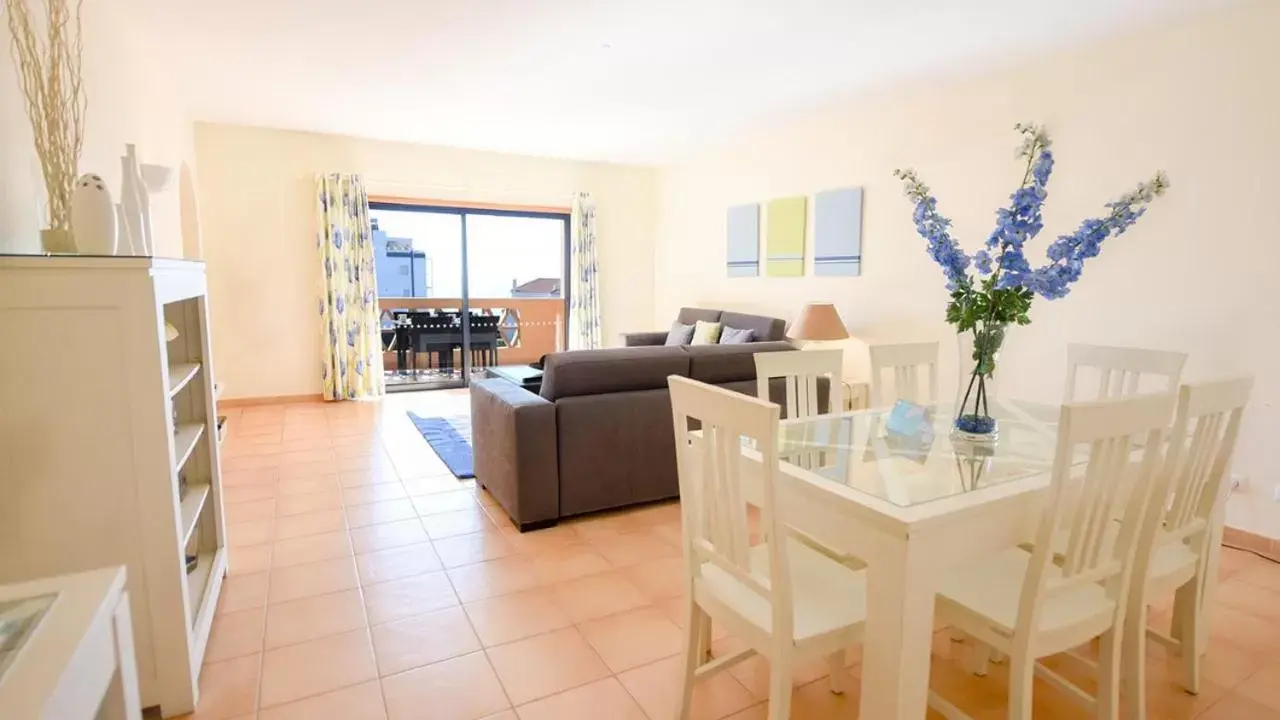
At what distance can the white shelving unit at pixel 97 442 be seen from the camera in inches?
60.9

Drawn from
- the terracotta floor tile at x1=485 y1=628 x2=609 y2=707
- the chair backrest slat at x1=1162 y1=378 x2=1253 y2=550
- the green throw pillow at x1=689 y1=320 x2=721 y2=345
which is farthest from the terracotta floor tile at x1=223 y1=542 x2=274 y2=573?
the green throw pillow at x1=689 y1=320 x2=721 y2=345

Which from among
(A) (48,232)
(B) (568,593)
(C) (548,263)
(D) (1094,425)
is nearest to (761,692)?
(B) (568,593)

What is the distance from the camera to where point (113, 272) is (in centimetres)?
158

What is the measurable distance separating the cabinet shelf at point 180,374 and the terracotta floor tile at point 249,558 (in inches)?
34.7

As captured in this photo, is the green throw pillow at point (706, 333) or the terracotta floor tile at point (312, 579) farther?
the green throw pillow at point (706, 333)

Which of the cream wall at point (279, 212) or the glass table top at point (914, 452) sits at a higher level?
the cream wall at point (279, 212)

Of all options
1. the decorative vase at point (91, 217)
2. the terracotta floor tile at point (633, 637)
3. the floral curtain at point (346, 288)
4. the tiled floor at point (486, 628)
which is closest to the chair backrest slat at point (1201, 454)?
the tiled floor at point (486, 628)

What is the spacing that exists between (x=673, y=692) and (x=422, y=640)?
0.89 meters

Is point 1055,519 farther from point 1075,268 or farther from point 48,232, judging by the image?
point 48,232

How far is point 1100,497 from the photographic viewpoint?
4.78 feet

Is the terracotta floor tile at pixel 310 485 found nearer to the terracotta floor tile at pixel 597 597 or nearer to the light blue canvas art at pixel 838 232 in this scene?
the terracotta floor tile at pixel 597 597

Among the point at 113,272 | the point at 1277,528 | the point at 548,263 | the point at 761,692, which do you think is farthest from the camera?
the point at 548,263

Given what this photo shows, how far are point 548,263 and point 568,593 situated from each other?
18.6 ft

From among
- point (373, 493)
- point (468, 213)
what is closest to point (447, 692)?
point (373, 493)
